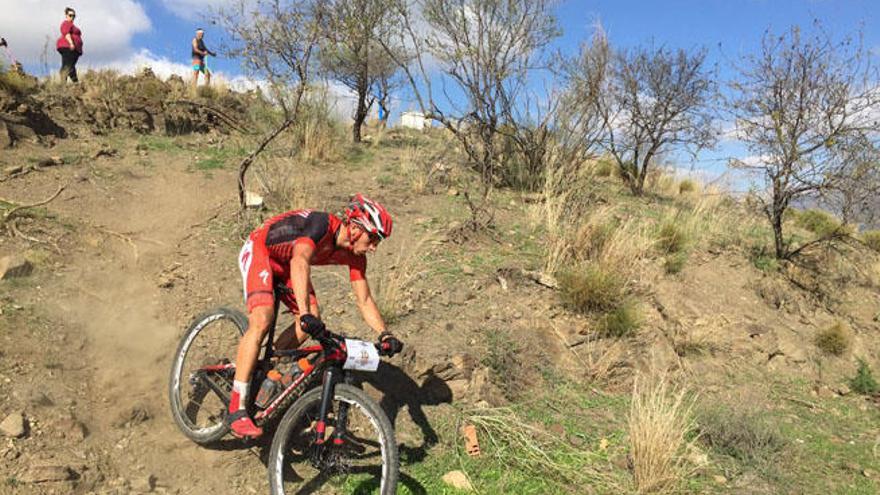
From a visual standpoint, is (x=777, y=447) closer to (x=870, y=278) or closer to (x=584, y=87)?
(x=870, y=278)

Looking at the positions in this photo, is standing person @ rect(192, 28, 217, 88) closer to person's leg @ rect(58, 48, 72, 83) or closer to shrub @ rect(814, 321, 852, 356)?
person's leg @ rect(58, 48, 72, 83)

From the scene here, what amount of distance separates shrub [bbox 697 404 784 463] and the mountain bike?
112 inches

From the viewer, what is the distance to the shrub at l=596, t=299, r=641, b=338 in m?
6.44

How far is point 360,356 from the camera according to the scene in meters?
3.45

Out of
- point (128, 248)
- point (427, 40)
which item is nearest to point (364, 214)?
point (128, 248)

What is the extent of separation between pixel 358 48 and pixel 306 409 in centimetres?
1080

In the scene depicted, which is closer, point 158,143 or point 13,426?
point 13,426

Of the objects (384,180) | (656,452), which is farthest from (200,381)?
(384,180)

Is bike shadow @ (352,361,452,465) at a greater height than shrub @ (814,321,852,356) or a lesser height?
lesser

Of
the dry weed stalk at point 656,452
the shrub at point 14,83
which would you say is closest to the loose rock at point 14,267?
the shrub at point 14,83

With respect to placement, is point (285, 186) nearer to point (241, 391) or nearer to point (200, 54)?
point (241, 391)

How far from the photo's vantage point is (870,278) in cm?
938

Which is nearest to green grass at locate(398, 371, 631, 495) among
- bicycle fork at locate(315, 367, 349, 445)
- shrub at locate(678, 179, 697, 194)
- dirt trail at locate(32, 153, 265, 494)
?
bicycle fork at locate(315, 367, 349, 445)

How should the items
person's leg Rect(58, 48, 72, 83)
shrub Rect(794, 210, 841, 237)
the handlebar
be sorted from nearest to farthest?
the handlebar → person's leg Rect(58, 48, 72, 83) → shrub Rect(794, 210, 841, 237)
